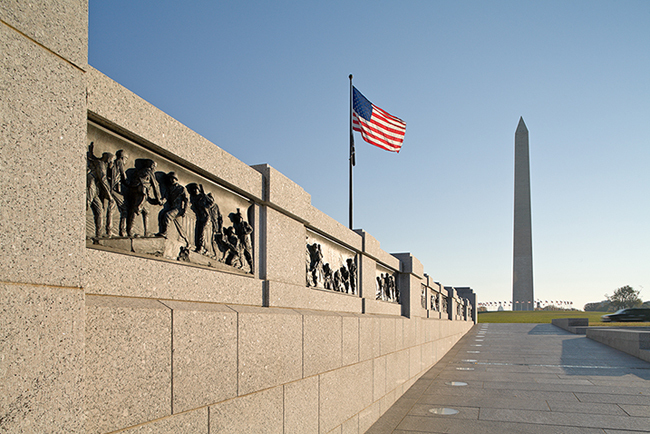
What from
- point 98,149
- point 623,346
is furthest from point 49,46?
point 623,346

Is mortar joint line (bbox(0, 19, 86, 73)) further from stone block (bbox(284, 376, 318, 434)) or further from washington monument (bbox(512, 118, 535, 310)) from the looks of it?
washington monument (bbox(512, 118, 535, 310))

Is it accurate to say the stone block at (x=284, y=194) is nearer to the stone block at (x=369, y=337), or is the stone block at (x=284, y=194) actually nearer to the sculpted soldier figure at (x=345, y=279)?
the sculpted soldier figure at (x=345, y=279)

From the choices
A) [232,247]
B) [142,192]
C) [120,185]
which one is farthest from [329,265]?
[120,185]

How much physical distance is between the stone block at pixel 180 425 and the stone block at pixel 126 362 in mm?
48

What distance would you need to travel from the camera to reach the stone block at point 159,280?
3430 millimetres

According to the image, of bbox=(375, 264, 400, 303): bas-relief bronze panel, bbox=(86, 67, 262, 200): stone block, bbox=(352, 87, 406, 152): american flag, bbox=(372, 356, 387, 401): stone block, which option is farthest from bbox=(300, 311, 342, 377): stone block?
bbox=(352, 87, 406, 152): american flag

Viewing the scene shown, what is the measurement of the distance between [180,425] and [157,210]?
1.58 metres

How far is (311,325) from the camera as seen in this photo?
20.1 feet

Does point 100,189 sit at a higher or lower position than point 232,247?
higher

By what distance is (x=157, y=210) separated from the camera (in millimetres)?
4027

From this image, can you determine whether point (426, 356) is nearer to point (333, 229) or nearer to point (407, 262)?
point (407, 262)

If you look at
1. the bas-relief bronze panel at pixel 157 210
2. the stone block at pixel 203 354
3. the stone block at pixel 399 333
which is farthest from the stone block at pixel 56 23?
the stone block at pixel 399 333

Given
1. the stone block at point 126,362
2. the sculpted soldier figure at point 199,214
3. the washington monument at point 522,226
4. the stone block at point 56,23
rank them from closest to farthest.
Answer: the stone block at point 56,23 < the stone block at point 126,362 < the sculpted soldier figure at point 199,214 < the washington monument at point 522,226

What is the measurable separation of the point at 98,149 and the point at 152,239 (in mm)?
780
